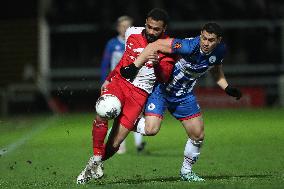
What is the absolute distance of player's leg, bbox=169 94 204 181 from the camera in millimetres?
10117

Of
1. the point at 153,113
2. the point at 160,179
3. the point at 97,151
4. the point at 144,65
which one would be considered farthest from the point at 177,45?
the point at 160,179

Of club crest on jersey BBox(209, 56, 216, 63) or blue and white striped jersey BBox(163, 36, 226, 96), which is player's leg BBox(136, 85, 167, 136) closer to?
blue and white striped jersey BBox(163, 36, 226, 96)

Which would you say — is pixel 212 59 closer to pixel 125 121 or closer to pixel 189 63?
pixel 189 63

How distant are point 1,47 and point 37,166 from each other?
60.7ft

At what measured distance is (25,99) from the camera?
84.0ft

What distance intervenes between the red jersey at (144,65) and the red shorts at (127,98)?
0.08m

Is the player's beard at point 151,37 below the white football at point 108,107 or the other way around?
the other way around

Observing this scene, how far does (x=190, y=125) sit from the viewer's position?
10125mm

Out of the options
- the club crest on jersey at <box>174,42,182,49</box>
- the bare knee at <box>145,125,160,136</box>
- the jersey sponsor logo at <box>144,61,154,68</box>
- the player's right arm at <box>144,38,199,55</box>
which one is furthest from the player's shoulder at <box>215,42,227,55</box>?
the bare knee at <box>145,125,160,136</box>

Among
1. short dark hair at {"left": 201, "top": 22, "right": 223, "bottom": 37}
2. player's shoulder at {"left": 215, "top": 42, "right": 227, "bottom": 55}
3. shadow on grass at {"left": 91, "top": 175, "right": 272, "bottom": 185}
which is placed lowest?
shadow on grass at {"left": 91, "top": 175, "right": 272, "bottom": 185}

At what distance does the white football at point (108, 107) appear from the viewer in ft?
31.1

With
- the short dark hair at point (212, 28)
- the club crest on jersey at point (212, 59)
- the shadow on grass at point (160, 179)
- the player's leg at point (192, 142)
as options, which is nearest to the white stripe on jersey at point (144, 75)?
the player's leg at point (192, 142)

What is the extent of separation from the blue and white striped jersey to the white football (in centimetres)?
83

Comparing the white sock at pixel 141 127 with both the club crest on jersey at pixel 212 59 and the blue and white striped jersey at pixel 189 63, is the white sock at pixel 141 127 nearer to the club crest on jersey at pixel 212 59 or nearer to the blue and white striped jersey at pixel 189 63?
the blue and white striped jersey at pixel 189 63
